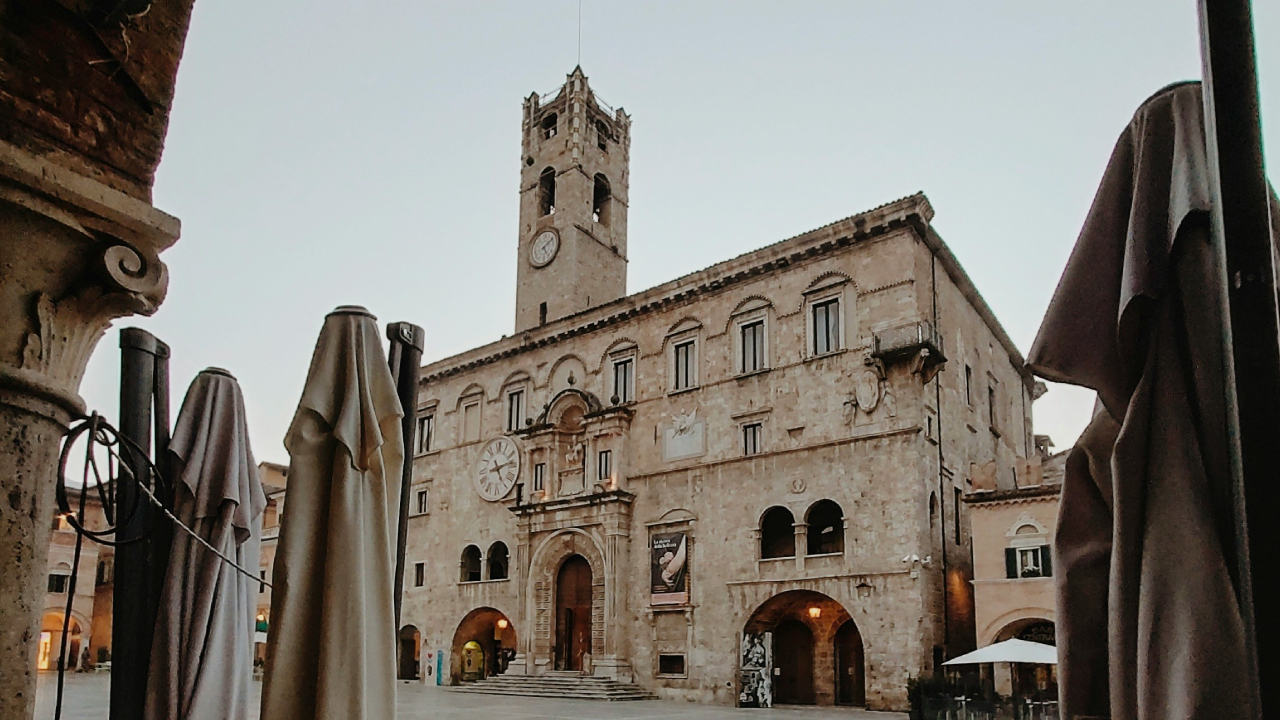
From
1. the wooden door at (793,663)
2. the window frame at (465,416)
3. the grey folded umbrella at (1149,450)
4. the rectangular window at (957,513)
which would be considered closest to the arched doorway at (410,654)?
the window frame at (465,416)

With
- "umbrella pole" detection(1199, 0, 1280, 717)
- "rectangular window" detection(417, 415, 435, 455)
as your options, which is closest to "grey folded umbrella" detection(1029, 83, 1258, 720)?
"umbrella pole" detection(1199, 0, 1280, 717)

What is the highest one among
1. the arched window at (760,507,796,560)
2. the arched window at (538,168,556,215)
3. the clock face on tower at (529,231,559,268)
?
the arched window at (538,168,556,215)

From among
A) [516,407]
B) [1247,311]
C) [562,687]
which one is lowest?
[562,687]

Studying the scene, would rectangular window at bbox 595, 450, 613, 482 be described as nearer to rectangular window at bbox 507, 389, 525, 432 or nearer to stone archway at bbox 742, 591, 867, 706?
rectangular window at bbox 507, 389, 525, 432

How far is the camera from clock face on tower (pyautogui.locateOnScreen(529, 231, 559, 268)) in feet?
119

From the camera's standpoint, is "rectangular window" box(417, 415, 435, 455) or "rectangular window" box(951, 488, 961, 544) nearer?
"rectangular window" box(951, 488, 961, 544)

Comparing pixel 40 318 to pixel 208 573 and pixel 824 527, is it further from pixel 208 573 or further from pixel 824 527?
pixel 824 527

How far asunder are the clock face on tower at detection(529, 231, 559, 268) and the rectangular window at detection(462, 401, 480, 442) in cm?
603

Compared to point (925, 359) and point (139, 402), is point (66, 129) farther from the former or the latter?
point (925, 359)

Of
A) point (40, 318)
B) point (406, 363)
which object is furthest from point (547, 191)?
point (40, 318)

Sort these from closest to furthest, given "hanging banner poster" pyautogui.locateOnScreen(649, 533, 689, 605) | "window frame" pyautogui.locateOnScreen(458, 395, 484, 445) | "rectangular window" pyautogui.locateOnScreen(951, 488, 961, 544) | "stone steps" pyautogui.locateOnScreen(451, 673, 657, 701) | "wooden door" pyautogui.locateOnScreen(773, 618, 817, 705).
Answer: "rectangular window" pyautogui.locateOnScreen(951, 488, 961, 544)
"wooden door" pyautogui.locateOnScreen(773, 618, 817, 705)
"stone steps" pyautogui.locateOnScreen(451, 673, 657, 701)
"hanging banner poster" pyautogui.locateOnScreen(649, 533, 689, 605)
"window frame" pyautogui.locateOnScreen(458, 395, 484, 445)

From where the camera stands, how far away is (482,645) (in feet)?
112

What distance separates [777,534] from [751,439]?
268 centimetres

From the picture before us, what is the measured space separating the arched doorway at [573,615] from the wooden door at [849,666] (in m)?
7.83
